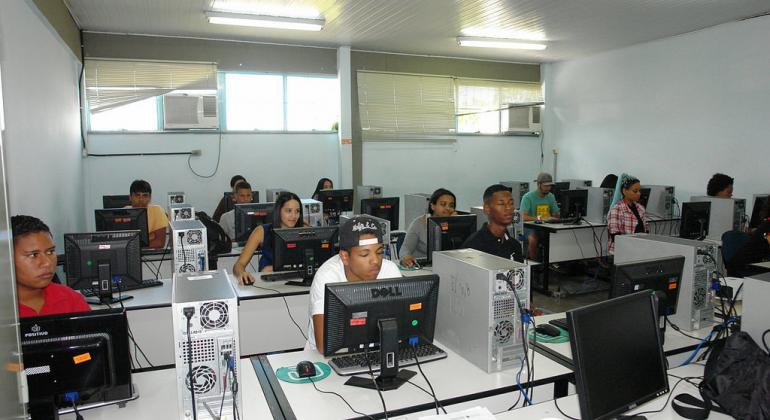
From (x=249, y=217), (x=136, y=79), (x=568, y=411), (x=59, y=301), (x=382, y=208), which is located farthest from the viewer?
(x=136, y=79)

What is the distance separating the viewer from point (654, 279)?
97.7 inches

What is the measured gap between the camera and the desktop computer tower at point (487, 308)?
2.11 meters

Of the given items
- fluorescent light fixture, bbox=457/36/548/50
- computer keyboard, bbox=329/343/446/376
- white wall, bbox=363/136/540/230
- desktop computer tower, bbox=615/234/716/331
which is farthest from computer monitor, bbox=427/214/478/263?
white wall, bbox=363/136/540/230

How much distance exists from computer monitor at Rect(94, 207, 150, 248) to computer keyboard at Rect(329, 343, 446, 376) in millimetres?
2744

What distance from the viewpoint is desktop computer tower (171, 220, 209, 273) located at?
3.55 m

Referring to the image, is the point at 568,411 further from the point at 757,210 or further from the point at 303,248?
the point at 757,210

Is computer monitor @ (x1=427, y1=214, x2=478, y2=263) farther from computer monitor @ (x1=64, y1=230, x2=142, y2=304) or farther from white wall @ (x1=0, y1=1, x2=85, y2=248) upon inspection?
white wall @ (x1=0, y1=1, x2=85, y2=248)

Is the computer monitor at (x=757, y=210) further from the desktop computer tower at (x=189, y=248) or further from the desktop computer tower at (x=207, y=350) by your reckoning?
the desktop computer tower at (x=207, y=350)

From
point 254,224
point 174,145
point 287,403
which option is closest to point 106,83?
point 174,145

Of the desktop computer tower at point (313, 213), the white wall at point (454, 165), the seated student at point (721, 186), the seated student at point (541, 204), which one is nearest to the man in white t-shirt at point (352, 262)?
the desktop computer tower at point (313, 213)

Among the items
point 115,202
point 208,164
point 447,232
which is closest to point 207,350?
point 447,232

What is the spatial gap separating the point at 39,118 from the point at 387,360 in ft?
13.6

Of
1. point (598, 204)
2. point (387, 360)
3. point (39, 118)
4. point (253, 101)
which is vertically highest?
point (253, 101)

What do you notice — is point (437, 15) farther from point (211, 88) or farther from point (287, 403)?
point (287, 403)
